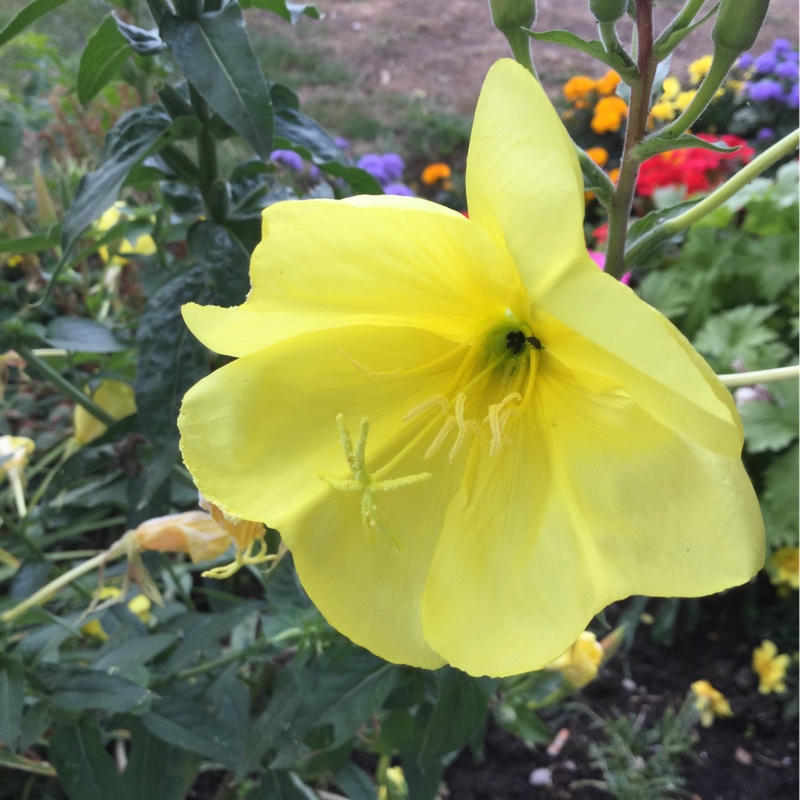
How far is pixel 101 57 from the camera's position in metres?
0.94

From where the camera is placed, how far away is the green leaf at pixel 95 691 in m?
0.93

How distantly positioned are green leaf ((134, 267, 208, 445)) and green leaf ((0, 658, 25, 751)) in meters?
0.34

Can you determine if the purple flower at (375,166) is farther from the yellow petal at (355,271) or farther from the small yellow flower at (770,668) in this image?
the yellow petal at (355,271)

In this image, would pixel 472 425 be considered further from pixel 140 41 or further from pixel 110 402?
pixel 110 402

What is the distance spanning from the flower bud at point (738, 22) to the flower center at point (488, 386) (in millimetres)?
278

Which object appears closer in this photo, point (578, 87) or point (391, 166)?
Answer: point (391, 166)

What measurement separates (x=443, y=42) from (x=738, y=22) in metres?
5.49

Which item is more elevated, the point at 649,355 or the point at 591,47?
the point at 591,47

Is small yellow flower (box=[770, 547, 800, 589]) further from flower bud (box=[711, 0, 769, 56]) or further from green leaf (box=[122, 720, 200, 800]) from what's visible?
flower bud (box=[711, 0, 769, 56])

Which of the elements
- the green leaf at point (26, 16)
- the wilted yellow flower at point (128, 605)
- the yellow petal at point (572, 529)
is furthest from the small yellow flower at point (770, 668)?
the green leaf at point (26, 16)

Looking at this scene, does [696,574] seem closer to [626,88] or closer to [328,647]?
[626,88]

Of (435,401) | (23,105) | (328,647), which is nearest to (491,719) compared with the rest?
(328,647)

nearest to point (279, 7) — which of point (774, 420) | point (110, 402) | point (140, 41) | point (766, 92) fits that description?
point (140, 41)

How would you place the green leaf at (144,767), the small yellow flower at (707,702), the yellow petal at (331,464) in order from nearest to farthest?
the yellow petal at (331,464) → the green leaf at (144,767) → the small yellow flower at (707,702)
